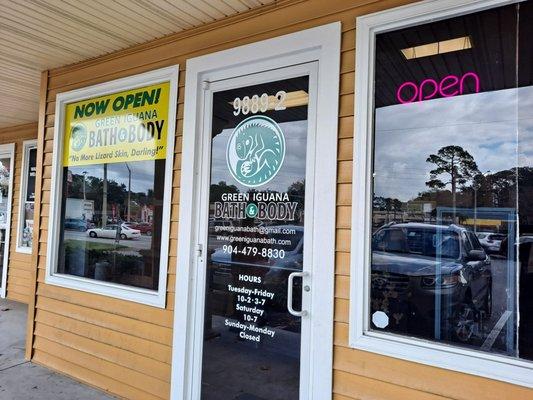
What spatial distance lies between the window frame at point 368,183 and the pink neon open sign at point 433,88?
0.55 ft

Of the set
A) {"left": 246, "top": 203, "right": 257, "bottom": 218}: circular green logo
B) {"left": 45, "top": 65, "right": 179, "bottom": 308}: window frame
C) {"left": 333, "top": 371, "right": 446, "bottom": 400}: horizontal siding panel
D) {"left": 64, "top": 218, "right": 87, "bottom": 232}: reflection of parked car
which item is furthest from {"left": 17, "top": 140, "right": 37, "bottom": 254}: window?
{"left": 333, "top": 371, "right": 446, "bottom": 400}: horizontal siding panel

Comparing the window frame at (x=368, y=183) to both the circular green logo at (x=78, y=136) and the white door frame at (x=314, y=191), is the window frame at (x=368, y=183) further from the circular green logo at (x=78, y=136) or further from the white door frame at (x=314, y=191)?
the circular green logo at (x=78, y=136)

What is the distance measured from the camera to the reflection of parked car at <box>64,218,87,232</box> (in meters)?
3.87

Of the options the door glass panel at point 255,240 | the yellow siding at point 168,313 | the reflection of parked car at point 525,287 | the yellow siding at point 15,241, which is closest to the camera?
the reflection of parked car at point 525,287

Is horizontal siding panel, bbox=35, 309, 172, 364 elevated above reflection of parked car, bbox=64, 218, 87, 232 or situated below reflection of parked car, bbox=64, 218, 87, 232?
below

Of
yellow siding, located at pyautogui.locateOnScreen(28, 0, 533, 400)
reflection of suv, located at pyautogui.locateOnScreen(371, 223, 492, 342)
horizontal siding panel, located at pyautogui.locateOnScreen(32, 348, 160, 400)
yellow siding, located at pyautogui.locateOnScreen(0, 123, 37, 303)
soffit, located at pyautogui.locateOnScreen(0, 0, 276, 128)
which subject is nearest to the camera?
reflection of suv, located at pyautogui.locateOnScreen(371, 223, 492, 342)

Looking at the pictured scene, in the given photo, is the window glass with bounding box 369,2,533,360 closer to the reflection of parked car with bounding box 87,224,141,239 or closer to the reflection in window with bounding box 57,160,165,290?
the reflection in window with bounding box 57,160,165,290

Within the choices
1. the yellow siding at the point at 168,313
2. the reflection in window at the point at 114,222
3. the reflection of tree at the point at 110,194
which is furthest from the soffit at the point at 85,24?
the reflection of tree at the point at 110,194

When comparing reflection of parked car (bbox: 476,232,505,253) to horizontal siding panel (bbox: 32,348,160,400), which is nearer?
reflection of parked car (bbox: 476,232,505,253)

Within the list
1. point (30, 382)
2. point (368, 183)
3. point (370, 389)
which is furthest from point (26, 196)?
point (370, 389)

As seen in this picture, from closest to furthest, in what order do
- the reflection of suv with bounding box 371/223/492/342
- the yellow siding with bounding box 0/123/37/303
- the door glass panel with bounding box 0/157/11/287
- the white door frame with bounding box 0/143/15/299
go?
the reflection of suv with bounding box 371/223/492/342 < the yellow siding with bounding box 0/123/37/303 < the white door frame with bounding box 0/143/15/299 < the door glass panel with bounding box 0/157/11/287

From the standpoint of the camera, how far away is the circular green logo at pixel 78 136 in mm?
3855

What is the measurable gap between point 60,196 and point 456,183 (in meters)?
3.41

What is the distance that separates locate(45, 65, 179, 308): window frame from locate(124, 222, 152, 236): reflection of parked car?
202 millimetres
